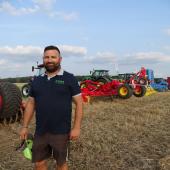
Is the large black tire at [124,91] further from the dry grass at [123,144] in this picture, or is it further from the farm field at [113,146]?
the farm field at [113,146]

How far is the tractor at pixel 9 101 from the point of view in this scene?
8.37 meters

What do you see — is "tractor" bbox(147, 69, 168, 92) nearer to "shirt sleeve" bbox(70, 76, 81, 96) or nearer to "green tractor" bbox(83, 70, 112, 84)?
"green tractor" bbox(83, 70, 112, 84)

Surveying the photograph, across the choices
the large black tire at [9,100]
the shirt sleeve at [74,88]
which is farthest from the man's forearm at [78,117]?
the large black tire at [9,100]

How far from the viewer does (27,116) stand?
421 centimetres

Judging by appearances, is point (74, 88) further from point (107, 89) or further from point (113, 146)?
point (107, 89)

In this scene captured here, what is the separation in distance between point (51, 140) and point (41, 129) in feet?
0.49

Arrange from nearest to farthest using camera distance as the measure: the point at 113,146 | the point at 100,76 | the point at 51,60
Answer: the point at 51,60 → the point at 113,146 → the point at 100,76

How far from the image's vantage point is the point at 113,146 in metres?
6.66

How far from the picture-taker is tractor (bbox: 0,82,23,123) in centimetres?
837

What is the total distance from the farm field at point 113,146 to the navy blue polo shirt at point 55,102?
1597 millimetres

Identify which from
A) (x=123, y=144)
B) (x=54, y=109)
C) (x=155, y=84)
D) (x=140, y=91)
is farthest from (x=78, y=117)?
(x=155, y=84)

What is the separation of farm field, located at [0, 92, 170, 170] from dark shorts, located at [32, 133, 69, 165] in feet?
4.73

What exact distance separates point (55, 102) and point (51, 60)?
1.36 feet

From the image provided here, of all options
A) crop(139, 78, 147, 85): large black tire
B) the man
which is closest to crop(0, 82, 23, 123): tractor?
the man
